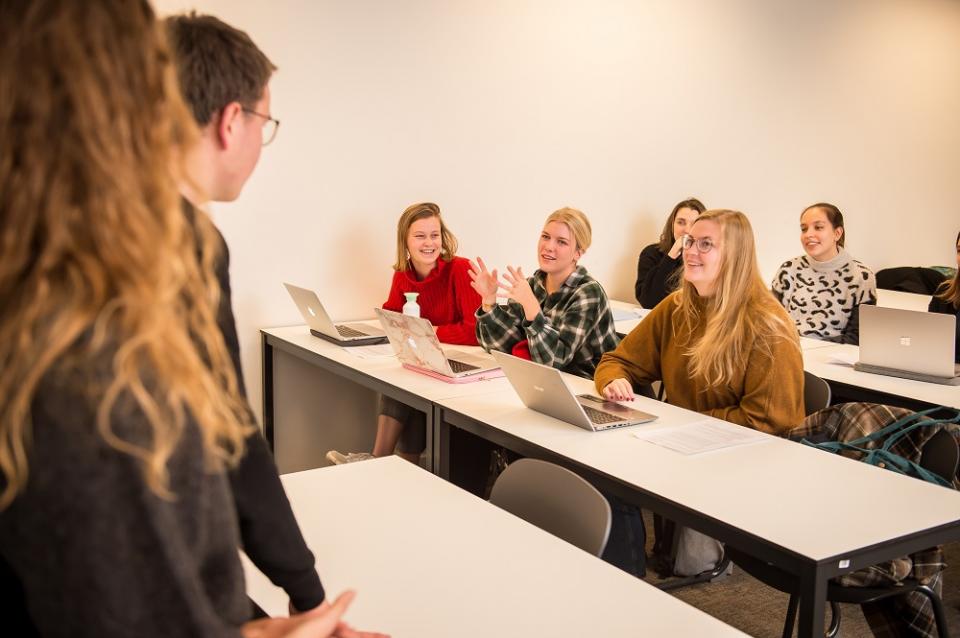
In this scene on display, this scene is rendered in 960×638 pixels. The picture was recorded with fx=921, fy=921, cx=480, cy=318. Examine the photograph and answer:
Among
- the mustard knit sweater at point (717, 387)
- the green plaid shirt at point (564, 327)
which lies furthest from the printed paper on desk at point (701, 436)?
the green plaid shirt at point (564, 327)

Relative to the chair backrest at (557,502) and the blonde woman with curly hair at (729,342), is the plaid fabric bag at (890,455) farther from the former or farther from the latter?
the chair backrest at (557,502)

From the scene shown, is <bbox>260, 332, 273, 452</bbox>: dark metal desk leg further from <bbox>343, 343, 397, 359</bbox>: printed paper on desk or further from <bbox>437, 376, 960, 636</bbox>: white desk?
<bbox>437, 376, 960, 636</bbox>: white desk

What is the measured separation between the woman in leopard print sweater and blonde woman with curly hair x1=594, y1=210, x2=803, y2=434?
1817 millimetres

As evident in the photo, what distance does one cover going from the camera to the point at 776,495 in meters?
2.02

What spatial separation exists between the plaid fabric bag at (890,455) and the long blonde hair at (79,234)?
1936 millimetres

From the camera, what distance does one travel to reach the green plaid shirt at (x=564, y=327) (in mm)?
3332

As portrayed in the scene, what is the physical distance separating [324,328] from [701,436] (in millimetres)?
1894

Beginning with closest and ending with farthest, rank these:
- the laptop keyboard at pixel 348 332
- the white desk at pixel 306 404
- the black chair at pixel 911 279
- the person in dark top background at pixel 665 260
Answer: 1. the laptop keyboard at pixel 348 332
2. the white desk at pixel 306 404
3. the person in dark top background at pixel 665 260
4. the black chair at pixel 911 279

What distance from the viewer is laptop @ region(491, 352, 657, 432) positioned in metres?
2.49

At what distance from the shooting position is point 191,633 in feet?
2.48

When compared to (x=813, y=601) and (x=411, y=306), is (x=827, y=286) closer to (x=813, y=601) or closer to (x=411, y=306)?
(x=411, y=306)

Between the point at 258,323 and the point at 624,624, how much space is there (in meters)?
3.01

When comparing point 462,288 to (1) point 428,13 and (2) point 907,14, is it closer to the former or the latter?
(1) point 428,13

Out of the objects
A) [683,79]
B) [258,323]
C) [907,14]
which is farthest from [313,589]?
[907,14]
